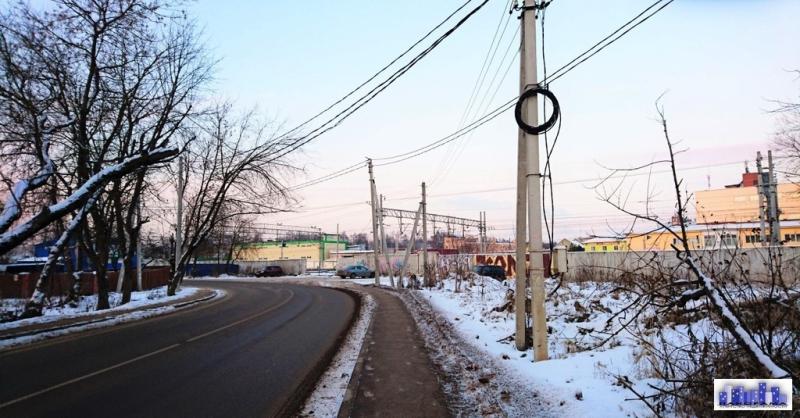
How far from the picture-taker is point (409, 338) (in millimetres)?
11414

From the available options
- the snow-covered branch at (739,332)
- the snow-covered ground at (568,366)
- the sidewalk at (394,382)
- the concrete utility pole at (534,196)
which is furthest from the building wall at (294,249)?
the snow-covered branch at (739,332)

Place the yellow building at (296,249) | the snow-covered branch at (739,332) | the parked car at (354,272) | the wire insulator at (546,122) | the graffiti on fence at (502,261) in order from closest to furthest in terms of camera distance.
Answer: the snow-covered branch at (739,332) < the wire insulator at (546,122) < the graffiti on fence at (502,261) < the parked car at (354,272) < the yellow building at (296,249)

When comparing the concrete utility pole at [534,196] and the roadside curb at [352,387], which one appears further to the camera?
the concrete utility pole at [534,196]

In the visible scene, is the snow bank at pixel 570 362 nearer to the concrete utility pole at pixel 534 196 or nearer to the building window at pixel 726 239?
the concrete utility pole at pixel 534 196

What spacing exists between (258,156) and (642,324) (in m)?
24.2

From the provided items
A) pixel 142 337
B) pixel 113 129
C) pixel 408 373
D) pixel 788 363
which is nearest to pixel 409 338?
pixel 408 373

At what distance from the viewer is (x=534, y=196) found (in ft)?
25.1

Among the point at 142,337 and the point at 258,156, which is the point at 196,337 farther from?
the point at 258,156

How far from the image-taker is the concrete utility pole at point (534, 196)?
294 inches

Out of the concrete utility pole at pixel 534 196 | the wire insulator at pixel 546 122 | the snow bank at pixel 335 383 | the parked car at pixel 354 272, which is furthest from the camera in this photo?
the parked car at pixel 354 272

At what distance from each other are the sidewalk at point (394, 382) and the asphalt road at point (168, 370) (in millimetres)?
795

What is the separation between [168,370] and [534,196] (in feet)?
20.7

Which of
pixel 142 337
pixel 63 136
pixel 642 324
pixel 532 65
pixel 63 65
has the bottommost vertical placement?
pixel 142 337

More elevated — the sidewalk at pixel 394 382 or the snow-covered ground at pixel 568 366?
the snow-covered ground at pixel 568 366
